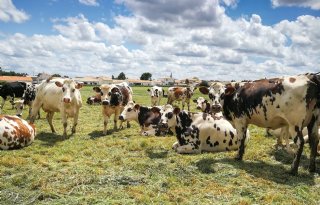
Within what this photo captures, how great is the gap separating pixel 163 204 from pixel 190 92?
24225 mm

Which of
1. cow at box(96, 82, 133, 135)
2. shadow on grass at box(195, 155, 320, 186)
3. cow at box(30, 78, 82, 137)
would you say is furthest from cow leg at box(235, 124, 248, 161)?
cow at box(96, 82, 133, 135)

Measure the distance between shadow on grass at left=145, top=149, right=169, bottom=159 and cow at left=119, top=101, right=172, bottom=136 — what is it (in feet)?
10.1

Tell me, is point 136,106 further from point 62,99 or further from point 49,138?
point 49,138

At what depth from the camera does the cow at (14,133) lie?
10.5m

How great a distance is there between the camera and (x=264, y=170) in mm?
8773

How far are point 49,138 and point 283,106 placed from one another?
8839 mm

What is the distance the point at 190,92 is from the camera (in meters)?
30.3

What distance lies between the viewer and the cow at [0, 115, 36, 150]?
10.5m

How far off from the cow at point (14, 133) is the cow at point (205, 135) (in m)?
4.68

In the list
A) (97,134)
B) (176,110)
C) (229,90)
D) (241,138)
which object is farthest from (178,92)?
(241,138)

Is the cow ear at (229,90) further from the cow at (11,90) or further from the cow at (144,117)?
the cow at (11,90)

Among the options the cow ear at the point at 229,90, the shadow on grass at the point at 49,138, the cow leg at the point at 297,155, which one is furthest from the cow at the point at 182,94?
the cow leg at the point at 297,155

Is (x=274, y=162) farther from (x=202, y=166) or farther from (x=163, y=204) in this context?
(x=163, y=204)

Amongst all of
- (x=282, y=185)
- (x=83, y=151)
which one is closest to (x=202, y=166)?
(x=282, y=185)
